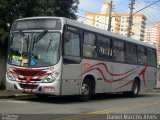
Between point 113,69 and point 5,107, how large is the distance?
751 cm

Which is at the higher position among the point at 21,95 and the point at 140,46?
the point at 140,46

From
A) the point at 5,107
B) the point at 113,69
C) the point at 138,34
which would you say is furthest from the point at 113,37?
the point at 138,34

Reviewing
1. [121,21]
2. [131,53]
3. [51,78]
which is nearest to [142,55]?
[131,53]

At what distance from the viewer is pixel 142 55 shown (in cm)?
2403

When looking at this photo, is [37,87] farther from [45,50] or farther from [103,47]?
[103,47]

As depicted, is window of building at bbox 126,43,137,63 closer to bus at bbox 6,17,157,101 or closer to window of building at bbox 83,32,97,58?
bus at bbox 6,17,157,101

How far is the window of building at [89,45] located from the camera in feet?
57.3

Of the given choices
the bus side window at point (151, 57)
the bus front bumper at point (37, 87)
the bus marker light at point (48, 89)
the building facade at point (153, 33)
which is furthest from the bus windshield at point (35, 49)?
the building facade at point (153, 33)

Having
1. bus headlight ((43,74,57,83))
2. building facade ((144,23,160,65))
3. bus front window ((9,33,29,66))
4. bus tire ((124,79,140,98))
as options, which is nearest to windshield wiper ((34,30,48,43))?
bus front window ((9,33,29,66))

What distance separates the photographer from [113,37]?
20.2 m

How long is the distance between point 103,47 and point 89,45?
4.66 ft

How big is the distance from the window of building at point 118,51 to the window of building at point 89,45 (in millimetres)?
2252

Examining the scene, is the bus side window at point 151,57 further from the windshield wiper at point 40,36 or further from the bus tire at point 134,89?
the windshield wiper at point 40,36

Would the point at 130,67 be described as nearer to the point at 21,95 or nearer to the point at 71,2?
the point at 71,2
